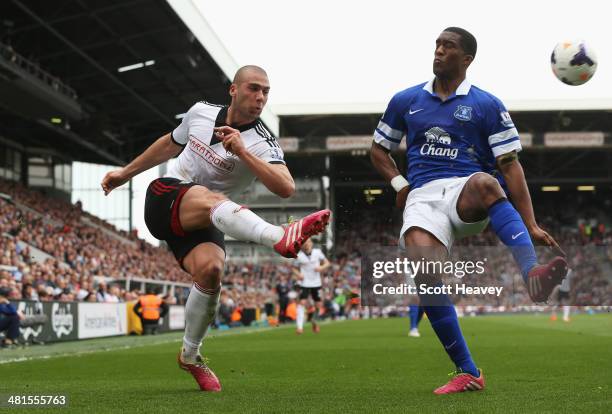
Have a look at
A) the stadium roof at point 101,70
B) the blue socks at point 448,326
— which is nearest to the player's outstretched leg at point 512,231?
the blue socks at point 448,326

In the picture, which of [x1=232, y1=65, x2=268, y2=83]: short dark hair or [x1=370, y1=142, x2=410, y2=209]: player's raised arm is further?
[x1=370, y1=142, x2=410, y2=209]: player's raised arm

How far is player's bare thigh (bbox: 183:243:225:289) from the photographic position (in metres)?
5.45

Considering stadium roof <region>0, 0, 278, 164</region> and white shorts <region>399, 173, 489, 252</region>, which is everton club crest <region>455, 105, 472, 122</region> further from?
stadium roof <region>0, 0, 278, 164</region>

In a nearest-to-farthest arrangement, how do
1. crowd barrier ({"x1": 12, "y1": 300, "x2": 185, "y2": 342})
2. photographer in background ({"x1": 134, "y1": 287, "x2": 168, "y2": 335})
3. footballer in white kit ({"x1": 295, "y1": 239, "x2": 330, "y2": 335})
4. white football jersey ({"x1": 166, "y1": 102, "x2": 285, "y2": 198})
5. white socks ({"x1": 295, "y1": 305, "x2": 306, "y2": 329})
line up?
white football jersey ({"x1": 166, "y1": 102, "x2": 285, "y2": 198}) < crowd barrier ({"x1": 12, "y1": 300, "x2": 185, "y2": 342}) < white socks ({"x1": 295, "y1": 305, "x2": 306, "y2": 329}) < footballer in white kit ({"x1": 295, "y1": 239, "x2": 330, "y2": 335}) < photographer in background ({"x1": 134, "y1": 287, "x2": 168, "y2": 335})

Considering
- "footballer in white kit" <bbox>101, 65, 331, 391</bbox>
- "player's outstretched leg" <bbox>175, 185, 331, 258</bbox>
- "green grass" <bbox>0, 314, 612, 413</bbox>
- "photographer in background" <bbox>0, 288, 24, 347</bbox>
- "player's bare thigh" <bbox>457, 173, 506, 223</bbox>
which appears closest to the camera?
"player's outstretched leg" <bbox>175, 185, 331, 258</bbox>

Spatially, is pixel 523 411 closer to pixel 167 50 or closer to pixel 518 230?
pixel 518 230

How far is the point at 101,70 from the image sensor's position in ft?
100.0

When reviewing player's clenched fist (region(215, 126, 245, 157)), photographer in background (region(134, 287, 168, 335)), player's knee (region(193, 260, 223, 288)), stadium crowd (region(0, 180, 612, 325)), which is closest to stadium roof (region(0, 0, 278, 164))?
stadium crowd (region(0, 180, 612, 325))

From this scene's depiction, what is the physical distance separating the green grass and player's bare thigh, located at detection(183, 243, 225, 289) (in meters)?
0.76

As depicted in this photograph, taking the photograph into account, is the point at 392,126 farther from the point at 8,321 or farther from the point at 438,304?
the point at 8,321

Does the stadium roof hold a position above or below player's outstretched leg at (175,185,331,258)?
above

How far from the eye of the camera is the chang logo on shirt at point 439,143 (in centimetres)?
542

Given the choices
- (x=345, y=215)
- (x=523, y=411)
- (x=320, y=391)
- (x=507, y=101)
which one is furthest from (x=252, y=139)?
(x=507, y=101)

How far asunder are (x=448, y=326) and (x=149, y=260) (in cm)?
3253
